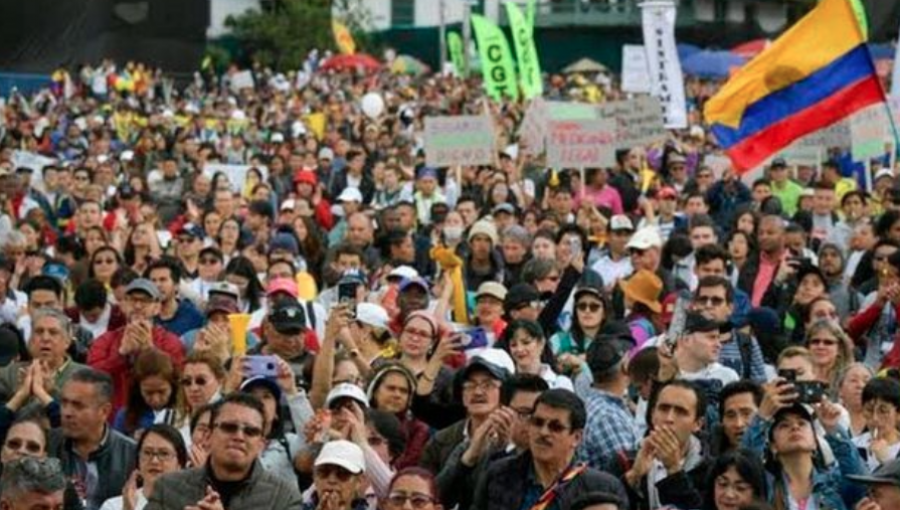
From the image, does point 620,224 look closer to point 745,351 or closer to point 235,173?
point 745,351

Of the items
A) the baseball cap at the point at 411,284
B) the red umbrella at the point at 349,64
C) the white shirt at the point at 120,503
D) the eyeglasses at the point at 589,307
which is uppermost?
the red umbrella at the point at 349,64

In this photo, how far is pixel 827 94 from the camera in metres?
19.0

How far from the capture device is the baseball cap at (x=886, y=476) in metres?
8.91

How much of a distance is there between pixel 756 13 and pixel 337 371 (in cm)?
7046

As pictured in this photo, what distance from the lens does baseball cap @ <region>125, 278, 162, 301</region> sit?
1368cm

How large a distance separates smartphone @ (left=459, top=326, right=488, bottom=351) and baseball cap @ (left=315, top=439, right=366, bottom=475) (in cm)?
264

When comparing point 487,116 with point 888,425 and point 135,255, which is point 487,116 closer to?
point 135,255

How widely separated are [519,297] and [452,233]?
5.48 meters

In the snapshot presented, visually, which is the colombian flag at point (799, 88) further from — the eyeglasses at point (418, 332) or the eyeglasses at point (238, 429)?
the eyeglasses at point (238, 429)

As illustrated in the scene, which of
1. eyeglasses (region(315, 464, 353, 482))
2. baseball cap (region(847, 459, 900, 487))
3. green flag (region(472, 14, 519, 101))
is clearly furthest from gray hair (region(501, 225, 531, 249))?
green flag (region(472, 14, 519, 101))

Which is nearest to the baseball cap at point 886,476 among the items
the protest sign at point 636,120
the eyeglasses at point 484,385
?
the eyeglasses at point 484,385

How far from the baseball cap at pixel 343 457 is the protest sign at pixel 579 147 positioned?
12026mm

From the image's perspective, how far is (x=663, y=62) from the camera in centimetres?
2633

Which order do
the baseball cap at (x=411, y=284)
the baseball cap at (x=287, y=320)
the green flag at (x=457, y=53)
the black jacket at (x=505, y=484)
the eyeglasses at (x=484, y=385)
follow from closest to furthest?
the black jacket at (x=505, y=484) < the eyeglasses at (x=484, y=385) < the baseball cap at (x=287, y=320) < the baseball cap at (x=411, y=284) < the green flag at (x=457, y=53)
